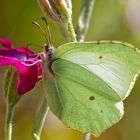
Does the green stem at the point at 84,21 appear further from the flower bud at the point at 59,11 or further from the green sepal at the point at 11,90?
the green sepal at the point at 11,90

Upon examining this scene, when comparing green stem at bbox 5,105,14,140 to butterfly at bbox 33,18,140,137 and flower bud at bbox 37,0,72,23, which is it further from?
flower bud at bbox 37,0,72,23

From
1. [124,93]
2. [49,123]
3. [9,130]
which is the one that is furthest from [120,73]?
[49,123]

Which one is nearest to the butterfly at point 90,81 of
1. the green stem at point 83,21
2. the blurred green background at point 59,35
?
the green stem at point 83,21

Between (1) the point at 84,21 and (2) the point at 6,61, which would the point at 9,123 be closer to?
(2) the point at 6,61

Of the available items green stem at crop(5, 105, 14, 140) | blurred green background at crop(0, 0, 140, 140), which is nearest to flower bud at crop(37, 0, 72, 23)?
green stem at crop(5, 105, 14, 140)

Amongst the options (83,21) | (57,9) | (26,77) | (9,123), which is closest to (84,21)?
(83,21)

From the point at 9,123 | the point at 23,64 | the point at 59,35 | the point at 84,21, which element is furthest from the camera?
the point at 59,35

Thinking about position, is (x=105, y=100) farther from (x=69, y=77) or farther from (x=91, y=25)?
(x=91, y=25)
